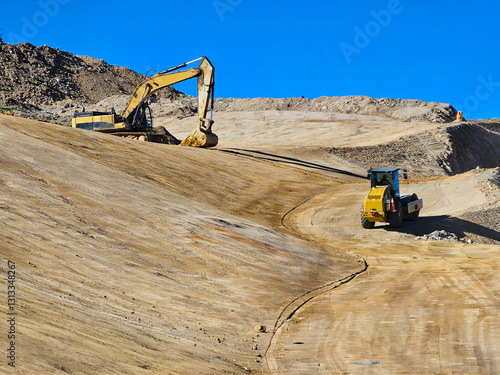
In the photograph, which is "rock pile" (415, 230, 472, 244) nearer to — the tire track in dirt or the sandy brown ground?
the sandy brown ground

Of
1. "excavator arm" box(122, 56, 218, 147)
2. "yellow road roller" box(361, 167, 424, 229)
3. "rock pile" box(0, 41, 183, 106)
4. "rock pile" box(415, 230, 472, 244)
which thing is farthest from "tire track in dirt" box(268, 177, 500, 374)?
"rock pile" box(0, 41, 183, 106)

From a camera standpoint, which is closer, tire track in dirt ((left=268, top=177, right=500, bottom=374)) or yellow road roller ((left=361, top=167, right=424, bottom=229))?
tire track in dirt ((left=268, top=177, right=500, bottom=374))

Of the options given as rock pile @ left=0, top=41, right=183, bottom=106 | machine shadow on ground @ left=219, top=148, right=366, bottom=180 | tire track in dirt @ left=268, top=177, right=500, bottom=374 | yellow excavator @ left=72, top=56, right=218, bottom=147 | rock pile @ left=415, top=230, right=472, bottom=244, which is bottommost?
tire track in dirt @ left=268, top=177, right=500, bottom=374

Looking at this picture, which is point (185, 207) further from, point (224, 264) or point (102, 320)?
point (102, 320)

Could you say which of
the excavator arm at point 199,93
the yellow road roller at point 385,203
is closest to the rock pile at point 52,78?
the excavator arm at point 199,93

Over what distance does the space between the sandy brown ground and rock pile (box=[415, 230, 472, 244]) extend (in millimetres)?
532

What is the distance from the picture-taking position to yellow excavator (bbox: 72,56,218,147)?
37562mm

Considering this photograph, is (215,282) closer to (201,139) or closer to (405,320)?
(405,320)

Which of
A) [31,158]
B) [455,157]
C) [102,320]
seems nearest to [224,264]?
[102,320]

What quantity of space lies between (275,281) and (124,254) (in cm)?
377

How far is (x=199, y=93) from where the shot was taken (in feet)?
124

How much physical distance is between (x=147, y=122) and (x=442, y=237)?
25.0 m

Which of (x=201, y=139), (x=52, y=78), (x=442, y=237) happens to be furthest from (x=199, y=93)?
(x=52, y=78)

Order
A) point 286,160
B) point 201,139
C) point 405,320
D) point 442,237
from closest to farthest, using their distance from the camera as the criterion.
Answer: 1. point 405,320
2. point 442,237
3. point 201,139
4. point 286,160
